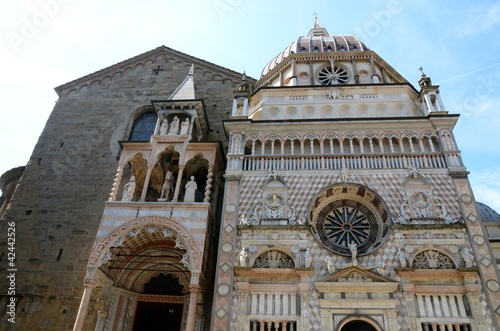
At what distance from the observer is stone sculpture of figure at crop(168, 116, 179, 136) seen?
16494 mm

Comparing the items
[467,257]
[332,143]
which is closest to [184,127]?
[332,143]

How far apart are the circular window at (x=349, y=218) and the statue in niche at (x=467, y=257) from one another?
8.03 feet

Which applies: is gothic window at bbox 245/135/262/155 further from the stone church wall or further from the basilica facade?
the stone church wall

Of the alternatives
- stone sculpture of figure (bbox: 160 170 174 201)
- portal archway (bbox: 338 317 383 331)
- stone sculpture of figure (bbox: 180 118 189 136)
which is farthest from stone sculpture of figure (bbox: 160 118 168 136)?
portal archway (bbox: 338 317 383 331)

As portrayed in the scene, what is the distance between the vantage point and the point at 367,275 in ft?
40.7

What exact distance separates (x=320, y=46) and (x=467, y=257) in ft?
45.8

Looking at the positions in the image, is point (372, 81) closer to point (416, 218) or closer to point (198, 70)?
point (416, 218)

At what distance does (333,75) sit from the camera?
19.7 metres

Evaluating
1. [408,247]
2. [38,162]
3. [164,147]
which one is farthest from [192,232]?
[38,162]

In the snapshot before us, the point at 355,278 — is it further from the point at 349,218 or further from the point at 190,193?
the point at 190,193

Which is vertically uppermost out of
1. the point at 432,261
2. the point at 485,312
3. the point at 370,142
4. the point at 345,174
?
the point at 370,142

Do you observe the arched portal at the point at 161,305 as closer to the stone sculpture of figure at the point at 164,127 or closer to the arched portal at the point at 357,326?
the stone sculpture of figure at the point at 164,127

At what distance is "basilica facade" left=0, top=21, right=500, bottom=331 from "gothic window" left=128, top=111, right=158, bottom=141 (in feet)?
0.26

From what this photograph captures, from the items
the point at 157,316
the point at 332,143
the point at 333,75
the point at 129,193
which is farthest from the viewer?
the point at 333,75
